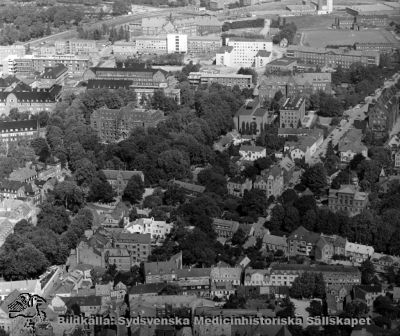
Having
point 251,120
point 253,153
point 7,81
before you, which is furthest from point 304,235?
point 7,81

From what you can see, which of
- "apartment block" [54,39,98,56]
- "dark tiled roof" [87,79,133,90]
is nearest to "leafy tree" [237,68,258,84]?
"dark tiled roof" [87,79,133,90]

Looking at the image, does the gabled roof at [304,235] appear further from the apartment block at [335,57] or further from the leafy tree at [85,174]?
the apartment block at [335,57]

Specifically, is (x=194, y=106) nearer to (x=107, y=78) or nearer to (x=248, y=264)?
(x=107, y=78)

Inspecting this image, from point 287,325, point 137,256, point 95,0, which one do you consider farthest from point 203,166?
point 95,0

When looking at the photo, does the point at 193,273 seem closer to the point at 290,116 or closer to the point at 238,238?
the point at 238,238

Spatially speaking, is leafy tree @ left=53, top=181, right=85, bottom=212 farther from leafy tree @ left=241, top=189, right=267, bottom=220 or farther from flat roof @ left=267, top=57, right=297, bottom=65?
flat roof @ left=267, top=57, right=297, bottom=65
